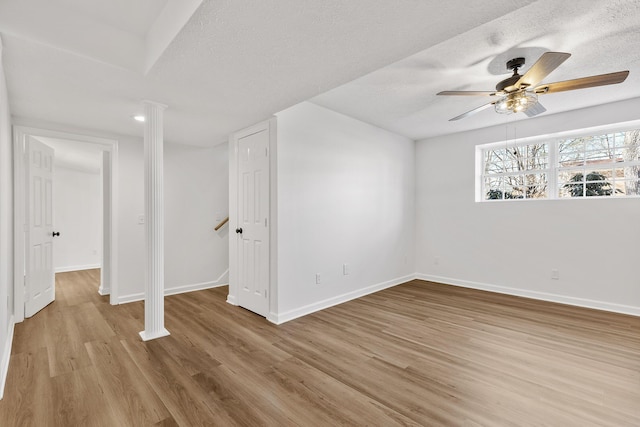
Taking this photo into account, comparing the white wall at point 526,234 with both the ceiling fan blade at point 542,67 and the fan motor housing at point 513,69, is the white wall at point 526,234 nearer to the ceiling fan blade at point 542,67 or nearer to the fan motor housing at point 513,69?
the fan motor housing at point 513,69

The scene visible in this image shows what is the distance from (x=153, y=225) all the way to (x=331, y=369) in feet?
6.77

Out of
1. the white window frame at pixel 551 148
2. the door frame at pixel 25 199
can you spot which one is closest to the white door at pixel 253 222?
the door frame at pixel 25 199

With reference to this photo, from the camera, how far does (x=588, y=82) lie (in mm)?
2188

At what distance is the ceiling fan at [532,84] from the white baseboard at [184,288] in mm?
4207

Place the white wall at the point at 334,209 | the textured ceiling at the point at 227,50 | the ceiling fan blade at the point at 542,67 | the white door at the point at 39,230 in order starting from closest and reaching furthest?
the textured ceiling at the point at 227,50 < the ceiling fan blade at the point at 542,67 < the white wall at the point at 334,209 < the white door at the point at 39,230

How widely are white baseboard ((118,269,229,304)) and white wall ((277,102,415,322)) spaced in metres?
2.06

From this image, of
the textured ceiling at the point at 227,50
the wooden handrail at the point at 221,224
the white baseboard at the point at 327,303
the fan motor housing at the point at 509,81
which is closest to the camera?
the textured ceiling at the point at 227,50

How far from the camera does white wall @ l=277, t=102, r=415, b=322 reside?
3.25 metres

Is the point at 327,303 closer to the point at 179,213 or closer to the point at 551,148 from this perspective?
the point at 179,213

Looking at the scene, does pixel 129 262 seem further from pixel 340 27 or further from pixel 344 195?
pixel 340 27

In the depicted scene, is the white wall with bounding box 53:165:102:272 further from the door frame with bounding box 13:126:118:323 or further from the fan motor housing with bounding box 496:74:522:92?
the fan motor housing with bounding box 496:74:522:92

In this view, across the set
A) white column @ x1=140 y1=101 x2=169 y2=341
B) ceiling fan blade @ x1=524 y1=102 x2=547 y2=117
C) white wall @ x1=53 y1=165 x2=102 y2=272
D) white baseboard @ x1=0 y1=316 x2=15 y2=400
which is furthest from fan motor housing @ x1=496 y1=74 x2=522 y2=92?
white wall @ x1=53 y1=165 x2=102 y2=272

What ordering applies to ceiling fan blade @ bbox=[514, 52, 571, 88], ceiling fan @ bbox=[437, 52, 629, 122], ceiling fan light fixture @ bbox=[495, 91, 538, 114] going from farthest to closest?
ceiling fan light fixture @ bbox=[495, 91, 538, 114], ceiling fan @ bbox=[437, 52, 629, 122], ceiling fan blade @ bbox=[514, 52, 571, 88]

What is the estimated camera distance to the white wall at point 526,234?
3475mm
